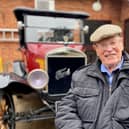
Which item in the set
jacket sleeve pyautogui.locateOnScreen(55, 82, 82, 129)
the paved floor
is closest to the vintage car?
the paved floor

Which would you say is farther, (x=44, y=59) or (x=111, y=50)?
(x=44, y=59)

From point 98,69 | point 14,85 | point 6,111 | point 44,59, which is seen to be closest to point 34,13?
point 44,59

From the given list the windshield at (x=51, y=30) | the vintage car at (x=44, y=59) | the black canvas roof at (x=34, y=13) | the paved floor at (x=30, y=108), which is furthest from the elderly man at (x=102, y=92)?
the black canvas roof at (x=34, y=13)

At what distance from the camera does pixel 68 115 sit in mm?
2420

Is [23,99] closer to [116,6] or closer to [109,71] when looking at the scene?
[109,71]

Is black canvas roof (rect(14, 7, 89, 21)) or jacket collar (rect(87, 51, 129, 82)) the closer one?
jacket collar (rect(87, 51, 129, 82))

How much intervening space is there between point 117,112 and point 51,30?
3483mm

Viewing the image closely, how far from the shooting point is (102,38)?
7.85 feet

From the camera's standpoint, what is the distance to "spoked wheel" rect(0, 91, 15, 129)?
4.51 m

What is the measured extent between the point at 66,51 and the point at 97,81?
267cm

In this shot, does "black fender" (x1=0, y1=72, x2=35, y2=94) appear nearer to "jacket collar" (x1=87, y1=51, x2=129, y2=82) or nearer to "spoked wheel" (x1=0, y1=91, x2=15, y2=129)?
"spoked wheel" (x1=0, y1=91, x2=15, y2=129)

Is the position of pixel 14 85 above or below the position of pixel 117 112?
below

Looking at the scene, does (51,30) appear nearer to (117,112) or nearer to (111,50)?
(111,50)

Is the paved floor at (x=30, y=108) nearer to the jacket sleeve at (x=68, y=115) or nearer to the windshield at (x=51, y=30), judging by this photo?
the windshield at (x=51, y=30)
